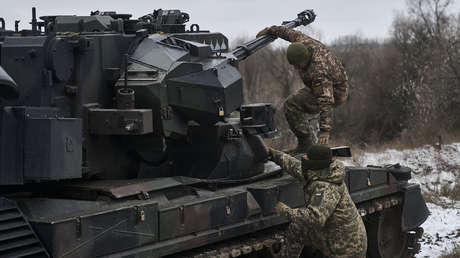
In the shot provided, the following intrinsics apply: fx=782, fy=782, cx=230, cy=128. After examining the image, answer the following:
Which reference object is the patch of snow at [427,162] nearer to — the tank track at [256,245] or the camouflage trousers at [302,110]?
the tank track at [256,245]

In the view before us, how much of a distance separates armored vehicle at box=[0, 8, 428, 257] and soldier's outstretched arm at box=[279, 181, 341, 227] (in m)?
0.60

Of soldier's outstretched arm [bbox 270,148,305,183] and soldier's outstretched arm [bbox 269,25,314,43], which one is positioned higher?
soldier's outstretched arm [bbox 269,25,314,43]

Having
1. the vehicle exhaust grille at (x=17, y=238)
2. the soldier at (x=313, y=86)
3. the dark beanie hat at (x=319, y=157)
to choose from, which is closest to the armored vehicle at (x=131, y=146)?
the vehicle exhaust grille at (x=17, y=238)

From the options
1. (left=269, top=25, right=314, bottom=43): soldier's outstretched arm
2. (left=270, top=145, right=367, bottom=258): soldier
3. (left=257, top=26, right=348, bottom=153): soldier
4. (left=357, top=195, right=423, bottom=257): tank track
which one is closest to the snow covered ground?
(left=357, top=195, right=423, bottom=257): tank track

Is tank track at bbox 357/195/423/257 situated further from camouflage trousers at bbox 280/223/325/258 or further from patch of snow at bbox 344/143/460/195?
patch of snow at bbox 344/143/460/195

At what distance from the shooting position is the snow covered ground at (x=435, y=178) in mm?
11648

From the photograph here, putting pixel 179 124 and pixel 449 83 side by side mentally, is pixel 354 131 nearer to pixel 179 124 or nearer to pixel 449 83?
pixel 449 83

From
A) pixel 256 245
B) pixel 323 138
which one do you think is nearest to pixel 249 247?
pixel 256 245

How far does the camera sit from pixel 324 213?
7383 millimetres

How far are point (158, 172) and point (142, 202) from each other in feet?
4.28

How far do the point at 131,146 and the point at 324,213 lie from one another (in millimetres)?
1975

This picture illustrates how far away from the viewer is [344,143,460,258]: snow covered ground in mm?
11648

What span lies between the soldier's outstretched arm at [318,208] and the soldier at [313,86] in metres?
0.98

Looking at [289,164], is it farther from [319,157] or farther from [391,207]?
[391,207]
